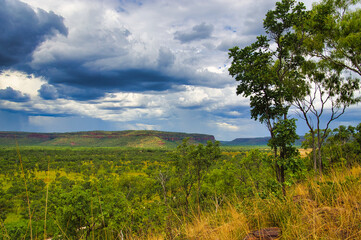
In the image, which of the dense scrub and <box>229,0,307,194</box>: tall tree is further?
<box>229,0,307,194</box>: tall tree

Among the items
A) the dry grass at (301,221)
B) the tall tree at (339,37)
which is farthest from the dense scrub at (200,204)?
the tall tree at (339,37)

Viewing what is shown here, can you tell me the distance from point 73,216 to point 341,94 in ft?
105

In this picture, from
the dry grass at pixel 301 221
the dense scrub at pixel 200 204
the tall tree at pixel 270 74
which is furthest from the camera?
the tall tree at pixel 270 74

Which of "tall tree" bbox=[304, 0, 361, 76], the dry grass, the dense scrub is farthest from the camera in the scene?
"tall tree" bbox=[304, 0, 361, 76]

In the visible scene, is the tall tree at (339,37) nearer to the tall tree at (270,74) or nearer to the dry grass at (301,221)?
the tall tree at (270,74)

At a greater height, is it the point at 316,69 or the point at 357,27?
the point at 357,27

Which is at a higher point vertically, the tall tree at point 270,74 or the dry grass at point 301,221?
the tall tree at point 270,74

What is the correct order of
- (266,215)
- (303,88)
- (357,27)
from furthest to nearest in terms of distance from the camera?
1. (303,88)
2. (357,27)
3. (266,215)

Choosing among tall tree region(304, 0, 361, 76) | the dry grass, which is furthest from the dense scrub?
tall tree region(304, 0, 361, 76)

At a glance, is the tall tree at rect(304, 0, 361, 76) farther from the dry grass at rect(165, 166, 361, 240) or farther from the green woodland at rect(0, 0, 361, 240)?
the dry grass at rect(165, 166, 361, 240)

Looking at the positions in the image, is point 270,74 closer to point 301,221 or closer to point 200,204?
point 301,221

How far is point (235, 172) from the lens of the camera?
4341 centimetres

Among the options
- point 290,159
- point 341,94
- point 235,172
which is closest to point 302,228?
point 290,159

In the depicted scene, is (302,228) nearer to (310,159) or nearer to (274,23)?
(274,23)
